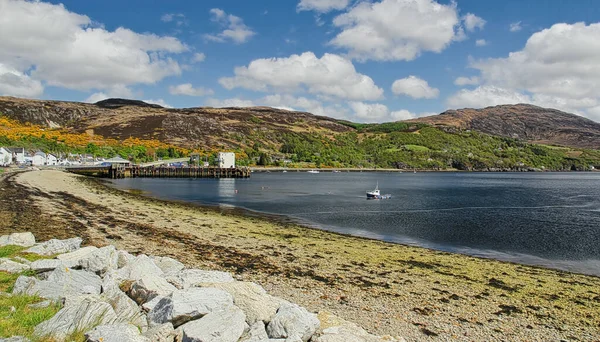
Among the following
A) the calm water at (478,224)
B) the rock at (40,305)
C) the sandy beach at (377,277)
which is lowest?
the calm water at (478,224)

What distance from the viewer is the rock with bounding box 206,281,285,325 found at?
873 centimetres

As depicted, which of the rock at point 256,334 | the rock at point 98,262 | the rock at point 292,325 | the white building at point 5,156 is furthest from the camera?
the white building at point 5,156

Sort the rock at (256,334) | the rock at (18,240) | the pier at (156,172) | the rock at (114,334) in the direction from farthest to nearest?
the pier at (156,172) < the rock at (18,240) < the rock at (256,334) < the rock at (114,334)

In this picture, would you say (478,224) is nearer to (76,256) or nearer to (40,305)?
(76,256)

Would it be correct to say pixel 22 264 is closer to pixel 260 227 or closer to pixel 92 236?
pixel 92 236

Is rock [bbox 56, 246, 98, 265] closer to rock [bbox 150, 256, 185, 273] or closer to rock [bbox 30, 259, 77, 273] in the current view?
rock [bbox 30, 259, 77, 273]

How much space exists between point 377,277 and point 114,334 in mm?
11839

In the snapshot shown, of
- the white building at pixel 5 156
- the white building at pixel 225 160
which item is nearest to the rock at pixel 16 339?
the white building at pixel 5 156

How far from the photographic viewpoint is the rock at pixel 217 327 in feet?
24.3

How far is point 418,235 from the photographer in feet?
105

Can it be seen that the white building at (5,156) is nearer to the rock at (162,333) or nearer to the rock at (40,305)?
the rock at (40,305)

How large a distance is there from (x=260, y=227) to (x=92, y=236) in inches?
500

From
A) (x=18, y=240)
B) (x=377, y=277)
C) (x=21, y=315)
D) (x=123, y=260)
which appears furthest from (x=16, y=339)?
(x=377, y=277)

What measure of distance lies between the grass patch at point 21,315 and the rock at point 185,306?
2.03 metres
